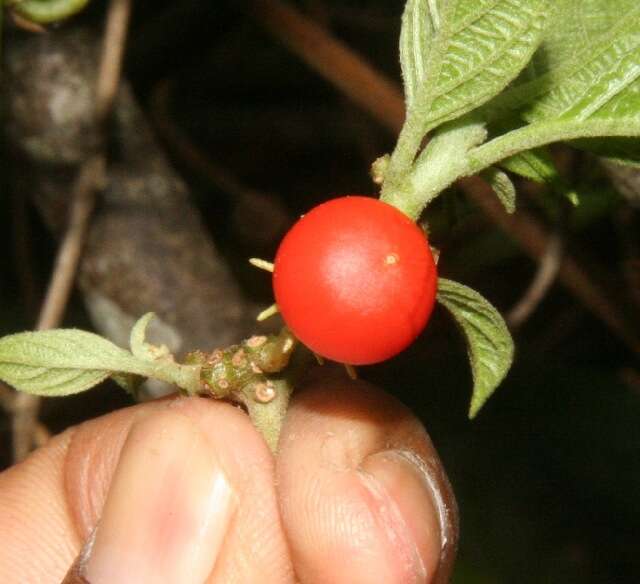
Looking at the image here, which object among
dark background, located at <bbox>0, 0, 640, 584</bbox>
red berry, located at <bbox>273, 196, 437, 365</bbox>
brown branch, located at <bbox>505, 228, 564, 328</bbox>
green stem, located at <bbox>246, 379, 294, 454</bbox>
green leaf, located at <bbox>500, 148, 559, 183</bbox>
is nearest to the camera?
red berry, located at <bbox>273, 196, 437, 365</bbox>

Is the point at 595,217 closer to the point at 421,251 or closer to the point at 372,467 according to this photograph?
the point at 372,467

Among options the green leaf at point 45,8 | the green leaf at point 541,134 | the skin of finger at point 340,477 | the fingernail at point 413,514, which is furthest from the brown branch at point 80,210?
the green leaf at point 541,134

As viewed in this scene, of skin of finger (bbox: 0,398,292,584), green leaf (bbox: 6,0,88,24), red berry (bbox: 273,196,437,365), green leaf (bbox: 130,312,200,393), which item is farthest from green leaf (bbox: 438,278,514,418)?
green leaf (bbox: 6,0,88,24)

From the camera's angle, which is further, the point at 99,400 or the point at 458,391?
the point at 99,400

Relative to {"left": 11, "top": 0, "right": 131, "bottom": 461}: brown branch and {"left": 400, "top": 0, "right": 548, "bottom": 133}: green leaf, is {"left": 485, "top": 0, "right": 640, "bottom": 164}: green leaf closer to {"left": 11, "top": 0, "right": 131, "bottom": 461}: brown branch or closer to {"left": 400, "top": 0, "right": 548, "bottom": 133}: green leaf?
{"left": 400, "top": 0, "right": 548, "bottom": 133}: green leaf

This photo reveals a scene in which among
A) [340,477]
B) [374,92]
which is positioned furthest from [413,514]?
[374,92]

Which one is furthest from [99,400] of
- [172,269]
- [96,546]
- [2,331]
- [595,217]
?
[595,217]

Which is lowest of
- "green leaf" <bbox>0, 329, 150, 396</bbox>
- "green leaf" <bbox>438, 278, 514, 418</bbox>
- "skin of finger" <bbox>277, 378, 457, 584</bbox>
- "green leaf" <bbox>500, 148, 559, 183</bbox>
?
"skin of finger" <bbox>277, 378, 457, 584</bbox>
